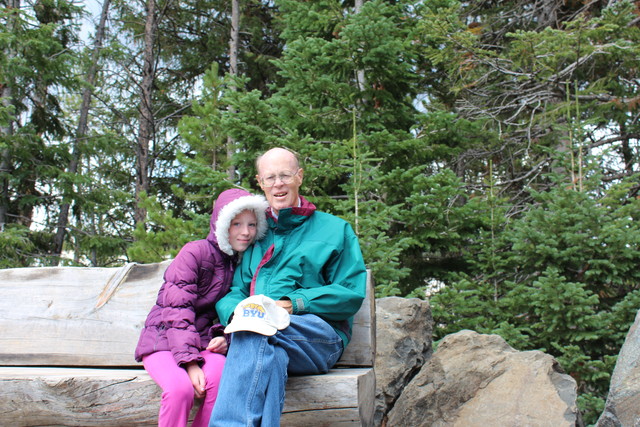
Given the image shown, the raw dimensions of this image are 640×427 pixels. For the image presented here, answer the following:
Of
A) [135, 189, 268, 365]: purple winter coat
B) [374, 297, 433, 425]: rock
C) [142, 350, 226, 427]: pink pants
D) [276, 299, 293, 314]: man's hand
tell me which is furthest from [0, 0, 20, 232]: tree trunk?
[276, 299, 293, 314]: man's hand

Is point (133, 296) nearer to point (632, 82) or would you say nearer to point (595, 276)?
point (595, 276)

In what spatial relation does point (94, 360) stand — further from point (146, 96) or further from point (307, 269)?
point (146, 96)

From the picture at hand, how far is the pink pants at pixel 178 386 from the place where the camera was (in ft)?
7.84

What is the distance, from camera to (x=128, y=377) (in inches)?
105

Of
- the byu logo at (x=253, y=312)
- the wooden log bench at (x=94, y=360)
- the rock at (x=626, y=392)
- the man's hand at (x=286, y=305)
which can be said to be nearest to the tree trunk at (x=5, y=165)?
the wooden log bench at (x=94, y=360)

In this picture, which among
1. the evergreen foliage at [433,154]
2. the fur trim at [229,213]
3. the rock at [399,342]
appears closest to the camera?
the fur trim at [229,213]

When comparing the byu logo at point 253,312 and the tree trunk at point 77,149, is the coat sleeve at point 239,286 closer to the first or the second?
the byu logo at point 253,312

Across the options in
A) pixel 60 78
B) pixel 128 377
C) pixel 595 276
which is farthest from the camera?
pixel 60 78

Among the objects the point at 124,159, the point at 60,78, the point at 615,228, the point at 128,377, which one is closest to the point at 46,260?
the point at 60,78

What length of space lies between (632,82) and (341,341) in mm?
7192

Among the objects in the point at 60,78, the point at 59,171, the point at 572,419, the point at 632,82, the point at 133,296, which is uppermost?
the point at 60,78

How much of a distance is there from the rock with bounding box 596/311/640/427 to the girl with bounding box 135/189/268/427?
8.29 ft

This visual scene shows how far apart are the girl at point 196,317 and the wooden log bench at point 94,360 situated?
0.20m

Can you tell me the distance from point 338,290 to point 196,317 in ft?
2.59
